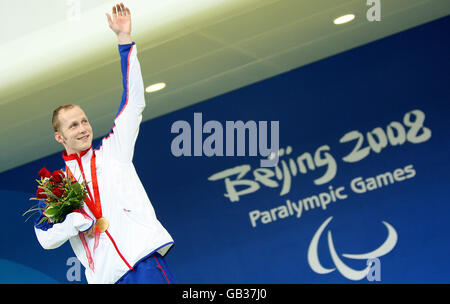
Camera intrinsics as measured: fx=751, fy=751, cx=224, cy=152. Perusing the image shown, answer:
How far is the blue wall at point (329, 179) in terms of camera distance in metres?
6.21

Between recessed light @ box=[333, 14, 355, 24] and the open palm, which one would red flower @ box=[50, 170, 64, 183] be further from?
recessed light @ box=[333, 14, 355, 24]

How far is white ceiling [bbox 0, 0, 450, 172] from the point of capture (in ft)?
17.3

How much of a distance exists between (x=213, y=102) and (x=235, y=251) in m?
1.41

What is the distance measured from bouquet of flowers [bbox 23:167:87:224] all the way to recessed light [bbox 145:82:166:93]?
125 inches

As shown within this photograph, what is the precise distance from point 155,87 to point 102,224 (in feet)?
11.1

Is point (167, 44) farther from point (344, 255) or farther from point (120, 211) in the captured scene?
point (120, 211)

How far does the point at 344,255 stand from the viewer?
20.8 ft

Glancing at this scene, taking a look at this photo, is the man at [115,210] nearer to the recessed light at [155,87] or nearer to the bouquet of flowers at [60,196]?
the bouquet of flowers at [60,196]

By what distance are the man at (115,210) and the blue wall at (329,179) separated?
134 inches

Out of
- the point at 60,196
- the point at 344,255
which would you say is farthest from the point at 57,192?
the point at 344,255

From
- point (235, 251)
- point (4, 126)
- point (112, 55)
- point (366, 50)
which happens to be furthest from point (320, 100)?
point (4, 126)

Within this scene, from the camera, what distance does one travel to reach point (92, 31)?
532cm

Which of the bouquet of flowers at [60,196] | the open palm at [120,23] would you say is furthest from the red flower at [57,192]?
the open palm at [120,23]
